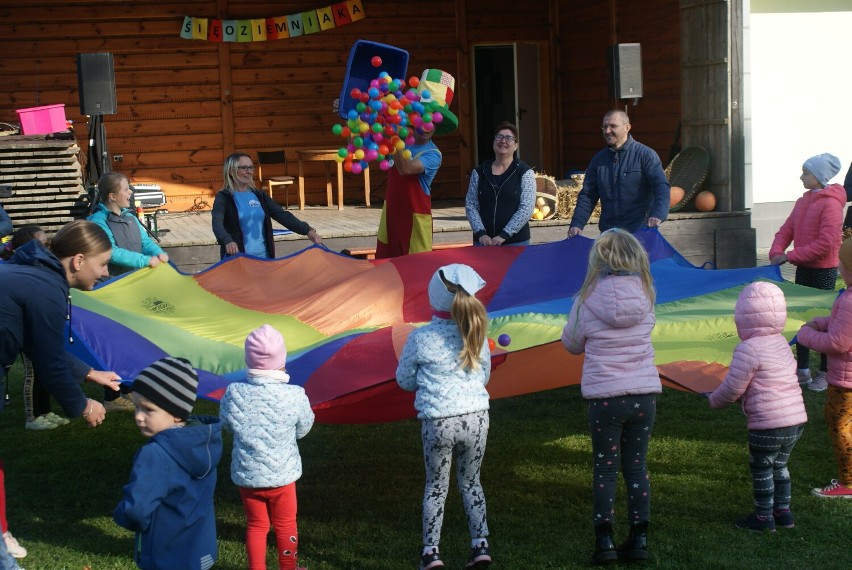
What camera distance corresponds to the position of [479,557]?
3.71 m

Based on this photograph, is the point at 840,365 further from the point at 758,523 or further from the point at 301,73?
the point at 301,73

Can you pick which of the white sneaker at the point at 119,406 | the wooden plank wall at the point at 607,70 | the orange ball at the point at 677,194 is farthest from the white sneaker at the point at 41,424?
the wooden plank wall at the point at 607,70

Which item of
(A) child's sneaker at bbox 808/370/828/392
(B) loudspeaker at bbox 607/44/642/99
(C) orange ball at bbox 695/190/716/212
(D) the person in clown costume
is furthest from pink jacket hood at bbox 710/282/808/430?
(B) loudspeaker at bbox 607/44/642/99

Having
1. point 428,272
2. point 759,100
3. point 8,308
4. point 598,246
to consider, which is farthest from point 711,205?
point 8,308

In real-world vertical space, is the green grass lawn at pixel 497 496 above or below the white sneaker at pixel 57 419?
below

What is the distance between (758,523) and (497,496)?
1108 mm

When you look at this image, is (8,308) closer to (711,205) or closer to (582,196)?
(582,196)

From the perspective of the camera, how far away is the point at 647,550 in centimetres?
386

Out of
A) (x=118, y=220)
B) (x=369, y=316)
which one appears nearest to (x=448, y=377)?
(x=369, y=316)

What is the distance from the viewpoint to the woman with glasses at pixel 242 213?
596 centimetres

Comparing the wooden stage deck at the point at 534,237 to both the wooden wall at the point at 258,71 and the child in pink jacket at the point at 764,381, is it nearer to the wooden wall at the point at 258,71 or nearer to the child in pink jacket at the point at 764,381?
the wooden wall at the point at 258,71

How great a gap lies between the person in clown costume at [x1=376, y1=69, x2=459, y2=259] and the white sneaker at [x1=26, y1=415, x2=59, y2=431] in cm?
208

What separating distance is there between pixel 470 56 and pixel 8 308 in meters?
11.3

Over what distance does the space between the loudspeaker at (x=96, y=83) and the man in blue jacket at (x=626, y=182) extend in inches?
206
